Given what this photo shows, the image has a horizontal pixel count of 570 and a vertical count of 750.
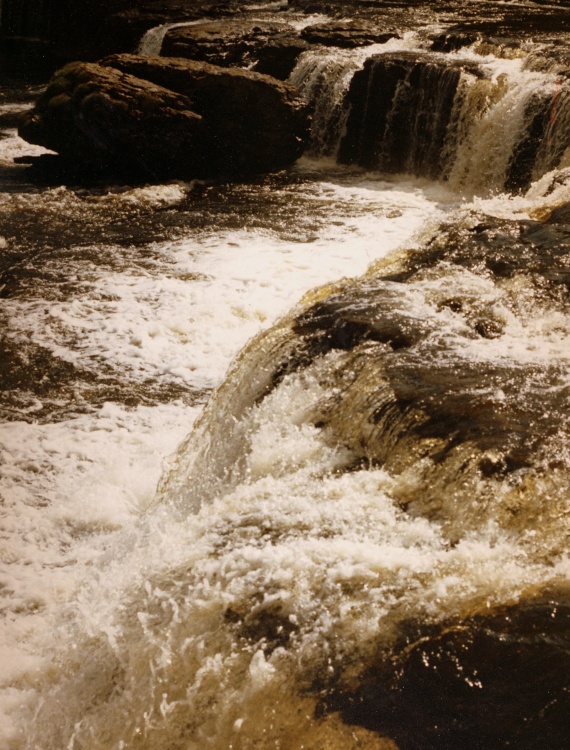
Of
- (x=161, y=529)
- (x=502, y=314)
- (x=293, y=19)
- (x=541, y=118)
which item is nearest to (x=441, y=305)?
(x=502, y=314)

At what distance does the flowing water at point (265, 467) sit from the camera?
7.29 ft

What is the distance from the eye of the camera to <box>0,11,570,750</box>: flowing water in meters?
2.22

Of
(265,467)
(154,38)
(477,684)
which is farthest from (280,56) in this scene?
(477,684)

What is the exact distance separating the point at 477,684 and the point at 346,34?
11.5m

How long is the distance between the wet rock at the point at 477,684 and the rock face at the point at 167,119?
765 centimetres

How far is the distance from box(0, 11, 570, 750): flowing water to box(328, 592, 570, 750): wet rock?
0.06 feet

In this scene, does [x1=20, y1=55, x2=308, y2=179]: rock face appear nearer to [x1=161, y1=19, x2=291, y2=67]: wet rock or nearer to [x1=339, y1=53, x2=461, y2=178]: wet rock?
[x1=339, y1=53, x2=461, y2=178]: wet rock

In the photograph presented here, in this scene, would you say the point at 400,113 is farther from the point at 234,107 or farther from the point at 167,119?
the point at 167,119

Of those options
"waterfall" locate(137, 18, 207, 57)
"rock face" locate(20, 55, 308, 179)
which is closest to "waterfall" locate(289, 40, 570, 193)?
"rock face" locate(20, 55, 308, 179)

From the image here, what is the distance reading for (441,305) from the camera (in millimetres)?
4055

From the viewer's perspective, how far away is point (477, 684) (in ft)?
6.46

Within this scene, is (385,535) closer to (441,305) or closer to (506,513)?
(506,513)

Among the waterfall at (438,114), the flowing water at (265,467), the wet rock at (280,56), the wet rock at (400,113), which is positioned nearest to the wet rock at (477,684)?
the flowing water at (265,467)

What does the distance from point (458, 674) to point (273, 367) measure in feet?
7.32
